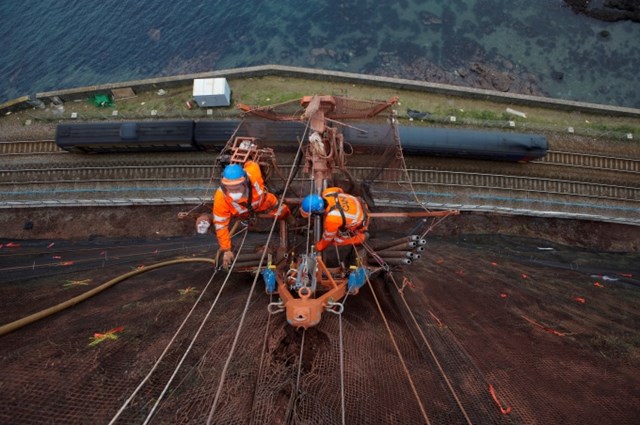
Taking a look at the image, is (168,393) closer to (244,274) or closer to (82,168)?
(244,274)

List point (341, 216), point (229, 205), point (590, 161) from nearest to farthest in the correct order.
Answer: point (341, 216) → point (229, 205) → point (590, 161)

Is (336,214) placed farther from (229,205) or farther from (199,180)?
(199,180)

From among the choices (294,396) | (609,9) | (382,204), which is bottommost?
(294,396)

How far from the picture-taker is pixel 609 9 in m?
25.8

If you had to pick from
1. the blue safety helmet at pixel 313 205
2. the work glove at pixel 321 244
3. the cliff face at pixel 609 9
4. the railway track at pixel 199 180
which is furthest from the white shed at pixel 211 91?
the cliff face at pixel 609 9

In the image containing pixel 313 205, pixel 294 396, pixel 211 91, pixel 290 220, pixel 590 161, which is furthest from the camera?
pixel 211 91

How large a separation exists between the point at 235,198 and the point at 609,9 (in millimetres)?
30718

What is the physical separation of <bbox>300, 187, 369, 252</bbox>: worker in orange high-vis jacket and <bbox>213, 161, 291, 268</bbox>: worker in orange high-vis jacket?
79 cm

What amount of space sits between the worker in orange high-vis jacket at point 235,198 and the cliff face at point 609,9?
28.3 metres

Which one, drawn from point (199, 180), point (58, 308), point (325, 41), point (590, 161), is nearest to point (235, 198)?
point (58, 308)

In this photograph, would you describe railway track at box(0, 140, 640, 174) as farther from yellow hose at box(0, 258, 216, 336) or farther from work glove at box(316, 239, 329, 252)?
yellow hose at box(0, 258, 216, 336)

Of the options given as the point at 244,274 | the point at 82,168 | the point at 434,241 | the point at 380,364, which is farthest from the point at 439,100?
the point at 82,168

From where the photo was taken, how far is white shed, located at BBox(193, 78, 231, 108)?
1889 centimetres

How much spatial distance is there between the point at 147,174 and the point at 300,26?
52.5 ft
